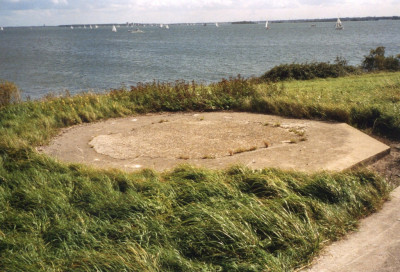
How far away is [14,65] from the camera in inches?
1820

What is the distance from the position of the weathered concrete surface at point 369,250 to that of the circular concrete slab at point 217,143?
5.13 feet

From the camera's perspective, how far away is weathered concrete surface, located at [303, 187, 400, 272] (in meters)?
4.07

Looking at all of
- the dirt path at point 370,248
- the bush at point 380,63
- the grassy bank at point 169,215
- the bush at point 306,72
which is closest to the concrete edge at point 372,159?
the grassy bank at point 169,215

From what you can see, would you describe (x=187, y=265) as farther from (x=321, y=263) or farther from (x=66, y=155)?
(x=66, y=155)

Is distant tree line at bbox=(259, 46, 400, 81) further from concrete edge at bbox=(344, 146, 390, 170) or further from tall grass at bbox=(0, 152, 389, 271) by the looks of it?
tall grass at bbox=(0, 152, 389, 271)

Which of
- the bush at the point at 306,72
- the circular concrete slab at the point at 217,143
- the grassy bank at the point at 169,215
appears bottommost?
the bush at the point at 306,72

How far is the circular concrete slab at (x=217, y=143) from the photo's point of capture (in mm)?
6953

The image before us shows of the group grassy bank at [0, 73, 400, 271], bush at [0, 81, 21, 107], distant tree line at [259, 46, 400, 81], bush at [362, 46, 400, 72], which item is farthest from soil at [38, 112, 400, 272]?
bush at [362, 46, 400, 72]

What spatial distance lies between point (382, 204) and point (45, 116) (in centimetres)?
786

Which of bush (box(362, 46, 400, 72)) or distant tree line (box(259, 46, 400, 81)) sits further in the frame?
bush (box(362, 46, 400, 72))

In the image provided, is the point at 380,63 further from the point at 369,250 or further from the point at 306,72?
the point at 369,250

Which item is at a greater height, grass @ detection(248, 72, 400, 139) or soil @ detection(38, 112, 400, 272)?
grass @ detection(248, 72, 400, 139)

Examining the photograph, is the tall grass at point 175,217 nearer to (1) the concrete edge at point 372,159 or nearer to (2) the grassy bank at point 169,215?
(2) the grassy bank at point 169,215

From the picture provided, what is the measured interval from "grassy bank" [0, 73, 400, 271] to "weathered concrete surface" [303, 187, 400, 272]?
0.13 m
